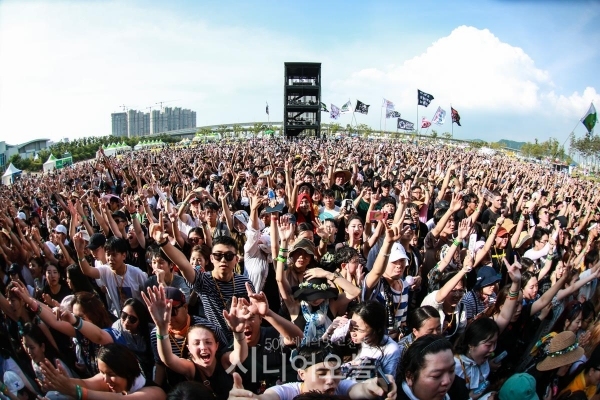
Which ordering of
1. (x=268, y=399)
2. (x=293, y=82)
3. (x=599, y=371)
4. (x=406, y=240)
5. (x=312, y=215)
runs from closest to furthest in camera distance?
1. (x=268, y=399)
2. (x=599, y=371)
3. (x=406, y=240)
4. (x=312, y=215)
5. (x=293, y=82)

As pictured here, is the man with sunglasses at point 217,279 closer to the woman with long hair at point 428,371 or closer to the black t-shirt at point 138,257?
the woman with long hair at point 428,371

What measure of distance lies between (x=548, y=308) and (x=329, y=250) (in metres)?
1.88

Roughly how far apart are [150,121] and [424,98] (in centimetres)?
9755

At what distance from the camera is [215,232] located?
15.5 ft

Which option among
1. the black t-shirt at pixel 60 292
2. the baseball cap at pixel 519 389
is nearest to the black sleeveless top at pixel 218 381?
the baseball cap at pixel 519 389

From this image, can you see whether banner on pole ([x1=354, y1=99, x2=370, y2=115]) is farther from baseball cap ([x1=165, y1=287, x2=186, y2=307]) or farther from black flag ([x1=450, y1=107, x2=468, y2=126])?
baseball cap ([x1=165, y1=287, x2=186, y2=307])

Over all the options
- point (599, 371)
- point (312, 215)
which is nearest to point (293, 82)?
point (312, 215)

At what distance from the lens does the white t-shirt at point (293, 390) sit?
195cm

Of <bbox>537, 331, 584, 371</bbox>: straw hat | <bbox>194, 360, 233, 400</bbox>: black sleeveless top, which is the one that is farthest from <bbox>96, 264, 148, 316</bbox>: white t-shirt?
<bbox>537, 331, 584, 371</bbox>: straw hat

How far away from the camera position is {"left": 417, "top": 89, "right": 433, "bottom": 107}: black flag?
2311cm

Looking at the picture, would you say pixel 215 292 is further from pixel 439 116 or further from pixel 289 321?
pixel 439 116

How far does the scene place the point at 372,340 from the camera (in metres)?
2.29

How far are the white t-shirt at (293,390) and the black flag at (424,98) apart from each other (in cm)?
2281

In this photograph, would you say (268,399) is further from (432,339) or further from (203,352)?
(432,339)
